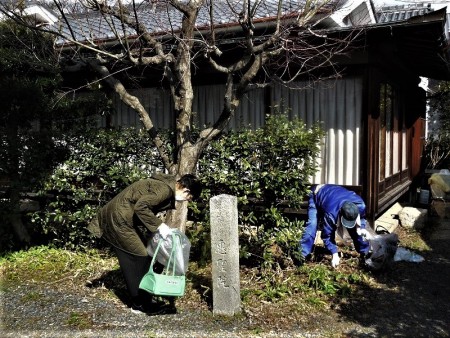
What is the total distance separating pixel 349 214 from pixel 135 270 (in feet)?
9.33

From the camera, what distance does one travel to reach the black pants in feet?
17.1

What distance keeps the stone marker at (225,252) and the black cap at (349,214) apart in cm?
184

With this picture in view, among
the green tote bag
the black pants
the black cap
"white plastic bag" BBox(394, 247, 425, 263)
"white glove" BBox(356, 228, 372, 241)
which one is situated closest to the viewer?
the green tote bag

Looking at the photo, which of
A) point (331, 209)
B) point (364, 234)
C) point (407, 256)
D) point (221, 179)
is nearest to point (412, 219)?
point (407, 256)

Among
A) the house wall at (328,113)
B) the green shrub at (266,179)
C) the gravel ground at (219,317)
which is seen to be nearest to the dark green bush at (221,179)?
the green shrub at (266,179)

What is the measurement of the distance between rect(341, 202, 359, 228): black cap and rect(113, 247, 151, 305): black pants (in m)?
2.66

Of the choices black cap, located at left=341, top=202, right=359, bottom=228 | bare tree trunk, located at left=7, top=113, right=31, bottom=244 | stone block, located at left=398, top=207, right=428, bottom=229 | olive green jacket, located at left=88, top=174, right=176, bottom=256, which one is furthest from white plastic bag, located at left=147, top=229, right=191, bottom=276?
stone block, located at left=398, top=207, right=428, bottom=229

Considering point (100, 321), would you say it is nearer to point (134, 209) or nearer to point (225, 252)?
point (134, 209)

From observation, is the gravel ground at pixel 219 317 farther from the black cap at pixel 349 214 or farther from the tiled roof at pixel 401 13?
the tiled roof at pixel 401 13

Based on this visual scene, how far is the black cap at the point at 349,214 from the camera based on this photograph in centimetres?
614

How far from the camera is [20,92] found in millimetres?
7070

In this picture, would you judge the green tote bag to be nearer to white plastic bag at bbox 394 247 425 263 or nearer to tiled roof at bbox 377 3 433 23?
white plastic bag at bbox 394 247 425 263

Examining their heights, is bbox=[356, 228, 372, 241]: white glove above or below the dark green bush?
below

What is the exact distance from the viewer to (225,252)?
505cm
